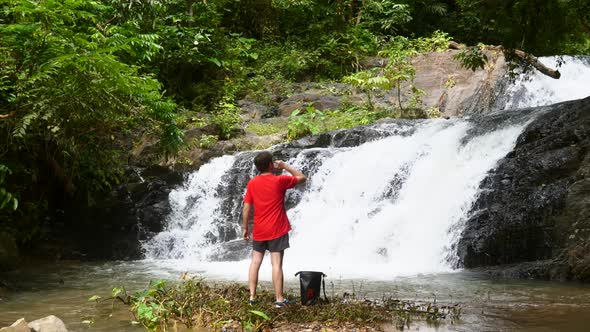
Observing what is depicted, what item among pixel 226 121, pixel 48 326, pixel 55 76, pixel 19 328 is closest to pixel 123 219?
pixel 226 121

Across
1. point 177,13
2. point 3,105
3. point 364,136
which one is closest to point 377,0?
point 177,13

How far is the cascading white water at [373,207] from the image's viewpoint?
9.95m

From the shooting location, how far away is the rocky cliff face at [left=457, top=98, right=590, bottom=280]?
27.4ft

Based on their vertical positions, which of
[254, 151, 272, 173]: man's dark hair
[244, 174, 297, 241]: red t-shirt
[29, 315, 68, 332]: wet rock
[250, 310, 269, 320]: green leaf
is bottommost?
[29, 315, 68, 332]: wet rock

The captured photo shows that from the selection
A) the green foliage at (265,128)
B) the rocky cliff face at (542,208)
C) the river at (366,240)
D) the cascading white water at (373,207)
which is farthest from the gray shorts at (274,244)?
the green foliage at (265,128)

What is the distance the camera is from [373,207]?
37.6ft

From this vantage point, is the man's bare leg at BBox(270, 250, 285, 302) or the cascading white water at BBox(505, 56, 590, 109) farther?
the cascading white water at BBox(505, 56, 590, 109)

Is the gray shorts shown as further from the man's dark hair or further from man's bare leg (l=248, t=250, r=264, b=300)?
the man's dark hair

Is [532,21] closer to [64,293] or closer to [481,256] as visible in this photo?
[481,256]

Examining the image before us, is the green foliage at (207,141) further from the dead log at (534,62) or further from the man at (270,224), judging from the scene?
the man at (270,224)

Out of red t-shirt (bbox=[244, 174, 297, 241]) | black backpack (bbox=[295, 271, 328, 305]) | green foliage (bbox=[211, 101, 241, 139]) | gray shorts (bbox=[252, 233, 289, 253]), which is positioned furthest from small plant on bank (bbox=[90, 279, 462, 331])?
green foliage (bbox=[211, 101, 241, 139])

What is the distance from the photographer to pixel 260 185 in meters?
5.59

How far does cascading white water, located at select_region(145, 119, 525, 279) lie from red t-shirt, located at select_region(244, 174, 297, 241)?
139 inches

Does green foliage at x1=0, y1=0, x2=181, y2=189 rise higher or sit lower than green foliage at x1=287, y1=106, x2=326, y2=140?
lower
